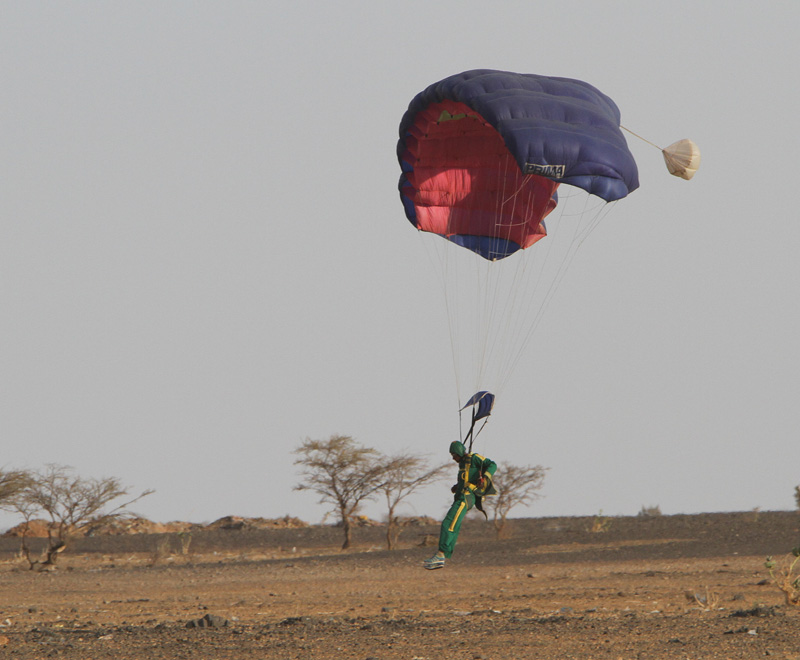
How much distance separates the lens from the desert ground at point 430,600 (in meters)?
12.5

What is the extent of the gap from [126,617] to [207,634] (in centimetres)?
372

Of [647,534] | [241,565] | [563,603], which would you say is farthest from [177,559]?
[563,603]

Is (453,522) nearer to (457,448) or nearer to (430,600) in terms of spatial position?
(457,448)

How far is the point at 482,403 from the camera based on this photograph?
1363 centimetres

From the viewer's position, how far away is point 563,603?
1722cm

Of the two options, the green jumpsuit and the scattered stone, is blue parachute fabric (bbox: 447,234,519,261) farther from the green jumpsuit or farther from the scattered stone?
the scattered stone

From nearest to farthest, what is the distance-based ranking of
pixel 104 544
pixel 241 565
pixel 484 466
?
pixel 484 466 < pixel 241 565 < pixel 104 544

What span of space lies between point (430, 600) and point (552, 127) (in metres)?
8.83

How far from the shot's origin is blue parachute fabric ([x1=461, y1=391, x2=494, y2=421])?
1350 centimetres

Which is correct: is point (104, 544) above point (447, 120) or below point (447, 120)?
below

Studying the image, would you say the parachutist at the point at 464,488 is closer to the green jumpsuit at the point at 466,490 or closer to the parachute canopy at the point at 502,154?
the green jumpsuit at the point at 466,490

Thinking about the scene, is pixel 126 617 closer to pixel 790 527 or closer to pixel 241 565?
pixel 241 565

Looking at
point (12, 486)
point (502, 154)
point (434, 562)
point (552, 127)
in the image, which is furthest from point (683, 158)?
point (12, 486)

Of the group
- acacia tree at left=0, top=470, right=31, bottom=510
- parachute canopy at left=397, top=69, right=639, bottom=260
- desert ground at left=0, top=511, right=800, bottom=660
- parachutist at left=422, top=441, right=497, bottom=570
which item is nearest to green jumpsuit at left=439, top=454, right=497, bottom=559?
parachutist at left=422, top=441, right=497, bottom=570
